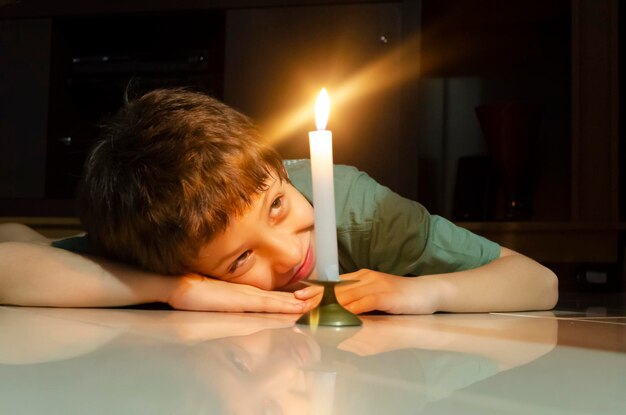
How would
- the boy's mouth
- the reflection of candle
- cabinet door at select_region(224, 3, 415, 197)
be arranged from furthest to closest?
cabinet door at select_region(224, 3, 415, 197) → the boy's mouth → the reflection of candle

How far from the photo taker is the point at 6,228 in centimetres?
150

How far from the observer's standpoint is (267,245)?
0.83 m

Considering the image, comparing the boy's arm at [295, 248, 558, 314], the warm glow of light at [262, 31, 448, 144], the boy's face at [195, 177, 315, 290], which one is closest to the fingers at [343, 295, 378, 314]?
the boy's arm at [295, 248, 558, 314]

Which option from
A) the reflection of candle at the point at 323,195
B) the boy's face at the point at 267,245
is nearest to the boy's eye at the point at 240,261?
the boy's face at the point at 267,245

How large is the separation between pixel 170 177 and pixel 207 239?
0.08m

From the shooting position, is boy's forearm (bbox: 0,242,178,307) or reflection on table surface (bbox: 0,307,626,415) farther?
boy's forearm (bbox: 0,242,178,307)

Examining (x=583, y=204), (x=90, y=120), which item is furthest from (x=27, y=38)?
A: (x=583, y=204)

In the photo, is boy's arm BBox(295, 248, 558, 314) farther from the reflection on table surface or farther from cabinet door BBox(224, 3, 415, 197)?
cabinet door BBox(224, 3, 415, 197)

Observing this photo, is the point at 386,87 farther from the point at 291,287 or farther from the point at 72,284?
the point at 72,284

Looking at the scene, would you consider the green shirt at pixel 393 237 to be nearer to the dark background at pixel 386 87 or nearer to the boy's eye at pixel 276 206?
the boy's eye at pixel 276 206

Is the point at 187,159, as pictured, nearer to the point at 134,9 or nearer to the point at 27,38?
the point at 134,9

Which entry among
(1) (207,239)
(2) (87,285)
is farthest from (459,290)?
(2) (87,285)

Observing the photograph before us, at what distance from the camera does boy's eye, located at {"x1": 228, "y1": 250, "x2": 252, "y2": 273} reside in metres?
0.86

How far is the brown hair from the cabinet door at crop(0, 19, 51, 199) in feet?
4.08
